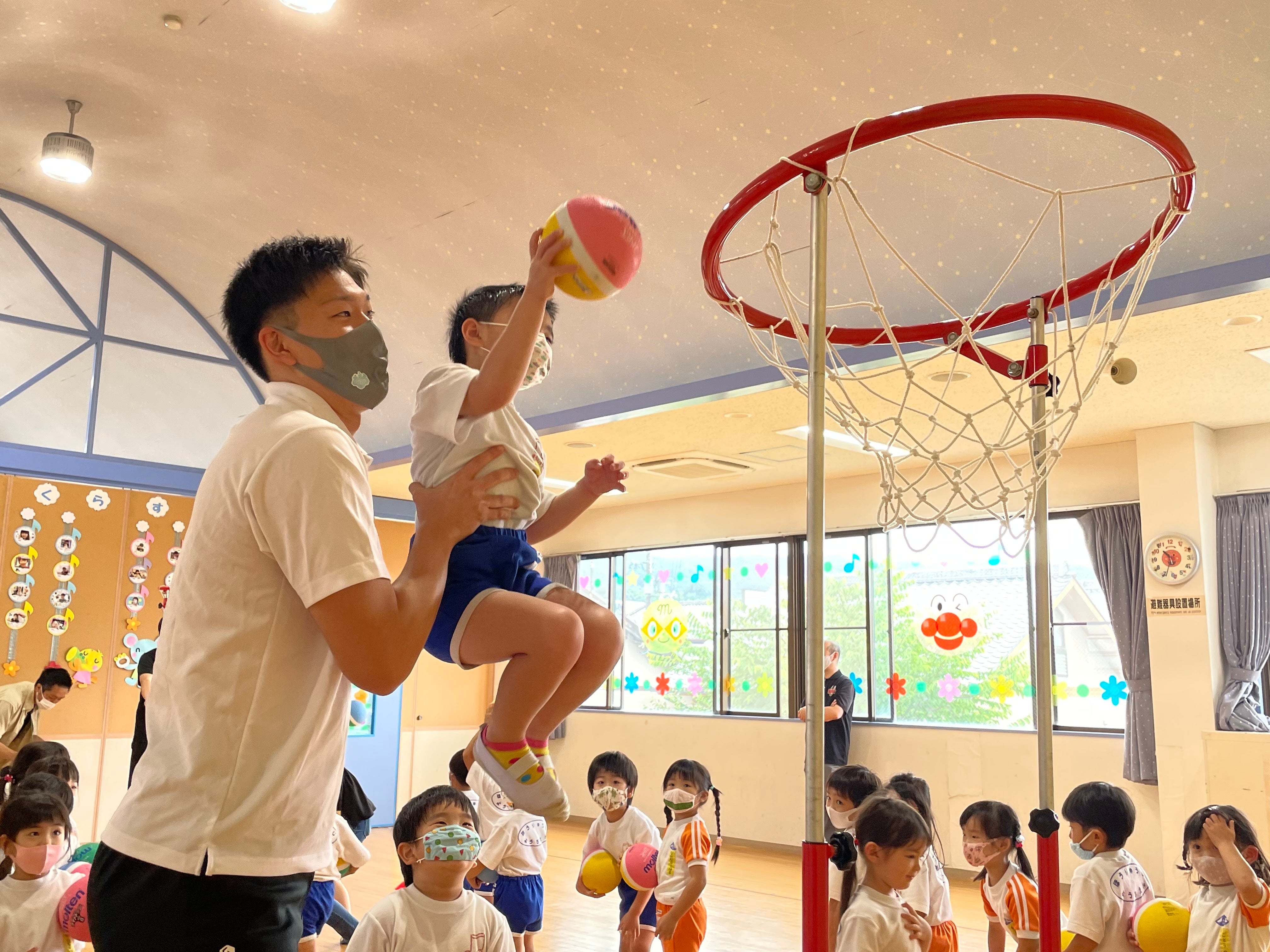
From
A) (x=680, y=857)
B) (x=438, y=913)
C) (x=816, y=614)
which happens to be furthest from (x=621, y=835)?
(x=816, y=614)

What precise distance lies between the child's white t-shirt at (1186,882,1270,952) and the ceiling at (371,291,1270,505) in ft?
8.10

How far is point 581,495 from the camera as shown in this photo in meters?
1.76

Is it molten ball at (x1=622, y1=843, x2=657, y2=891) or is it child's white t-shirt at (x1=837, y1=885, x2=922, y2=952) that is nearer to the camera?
child's white t-shirt at (x1=837, y1=885, x2=922, y2=952)

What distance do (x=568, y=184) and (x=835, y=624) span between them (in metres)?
4.38

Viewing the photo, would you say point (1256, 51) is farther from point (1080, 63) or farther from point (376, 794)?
point (376, 794)

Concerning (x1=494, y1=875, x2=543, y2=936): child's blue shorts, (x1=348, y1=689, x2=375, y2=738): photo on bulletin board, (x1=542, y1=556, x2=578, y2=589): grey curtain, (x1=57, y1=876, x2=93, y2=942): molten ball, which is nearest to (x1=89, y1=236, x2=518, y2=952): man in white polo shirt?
(x1=57, y1=876, x2=93, y2=942): molten ball

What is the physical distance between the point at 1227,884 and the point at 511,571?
2.72 m

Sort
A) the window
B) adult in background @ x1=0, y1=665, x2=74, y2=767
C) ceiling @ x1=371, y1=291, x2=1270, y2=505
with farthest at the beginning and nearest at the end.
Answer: the window
adult in background @ x1=0, y1=665, x2=74, y2=767
ceiling @ x1=371, y1=291, x2=1270, y2=505

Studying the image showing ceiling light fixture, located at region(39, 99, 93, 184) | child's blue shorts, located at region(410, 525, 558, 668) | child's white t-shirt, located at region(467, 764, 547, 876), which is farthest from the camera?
ceiling light fixture, located at region(39, 99, 93, 184)

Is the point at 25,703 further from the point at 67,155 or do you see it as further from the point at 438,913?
the point at 438,913

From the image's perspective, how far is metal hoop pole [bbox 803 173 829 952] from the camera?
1.72 meters

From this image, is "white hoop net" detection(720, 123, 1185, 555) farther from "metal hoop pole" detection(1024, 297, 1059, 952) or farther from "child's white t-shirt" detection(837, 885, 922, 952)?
"child's white t-shirt" detection(837, 885, 922, 952)

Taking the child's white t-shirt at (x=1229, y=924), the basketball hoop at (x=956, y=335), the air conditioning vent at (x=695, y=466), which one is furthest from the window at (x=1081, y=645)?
the child's white t-shirt at (x=1229, y=924)

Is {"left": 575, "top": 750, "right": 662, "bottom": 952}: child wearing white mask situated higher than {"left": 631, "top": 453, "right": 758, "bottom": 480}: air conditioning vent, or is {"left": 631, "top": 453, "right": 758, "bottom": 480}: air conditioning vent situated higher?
{"left": 631, "top": 453, "right": 758, "bottom": 480}: air conditioning vent
